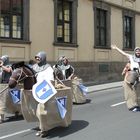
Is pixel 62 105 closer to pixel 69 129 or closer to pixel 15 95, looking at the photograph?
pixel 69 129

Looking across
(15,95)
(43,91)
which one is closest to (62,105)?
(43,91)

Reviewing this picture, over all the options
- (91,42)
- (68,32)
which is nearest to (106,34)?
(91,42)

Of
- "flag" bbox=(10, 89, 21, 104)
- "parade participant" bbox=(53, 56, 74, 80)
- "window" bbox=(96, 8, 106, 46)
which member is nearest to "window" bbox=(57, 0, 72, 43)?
"window" bbox=(96, 8, 106, 46)

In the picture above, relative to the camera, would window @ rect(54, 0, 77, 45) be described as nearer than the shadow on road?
No

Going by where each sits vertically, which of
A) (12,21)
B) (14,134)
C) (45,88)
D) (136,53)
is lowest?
(14,134)

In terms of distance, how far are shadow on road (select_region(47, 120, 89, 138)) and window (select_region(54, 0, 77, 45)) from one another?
41.9 ft

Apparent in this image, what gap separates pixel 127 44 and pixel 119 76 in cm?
324

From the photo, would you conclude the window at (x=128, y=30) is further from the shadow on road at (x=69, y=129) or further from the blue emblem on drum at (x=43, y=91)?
the blue emblem on drum at (x=43, y=91)

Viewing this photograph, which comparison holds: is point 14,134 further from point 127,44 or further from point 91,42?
point 127,44

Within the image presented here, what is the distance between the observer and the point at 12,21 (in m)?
20.6

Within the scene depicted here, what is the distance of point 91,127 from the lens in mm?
10227

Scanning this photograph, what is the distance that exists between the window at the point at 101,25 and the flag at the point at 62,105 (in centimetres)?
1816

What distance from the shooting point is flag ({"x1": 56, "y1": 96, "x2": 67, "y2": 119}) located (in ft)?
30.7

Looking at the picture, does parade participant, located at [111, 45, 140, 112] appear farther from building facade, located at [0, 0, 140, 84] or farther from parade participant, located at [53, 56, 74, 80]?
building facade, located at [0, 0, 140, 84]
